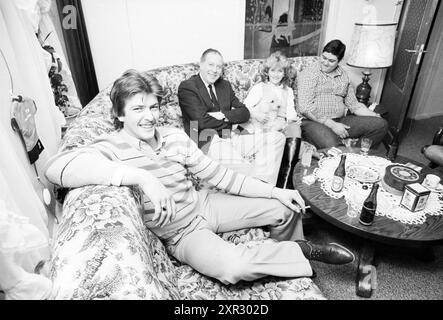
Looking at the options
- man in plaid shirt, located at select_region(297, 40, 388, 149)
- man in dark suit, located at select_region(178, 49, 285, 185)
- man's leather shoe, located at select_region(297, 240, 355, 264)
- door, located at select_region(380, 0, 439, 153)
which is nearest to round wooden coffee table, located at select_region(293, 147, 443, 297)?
man's leather shoe, located at select_region(297, 240, 355, 264)

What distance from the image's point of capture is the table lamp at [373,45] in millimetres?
2686

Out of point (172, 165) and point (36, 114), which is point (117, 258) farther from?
point (36, 114)

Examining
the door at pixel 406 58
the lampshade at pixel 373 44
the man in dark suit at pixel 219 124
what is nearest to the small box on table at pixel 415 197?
the man in dark suit at pixel 219 124

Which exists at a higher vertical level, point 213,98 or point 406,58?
point 406,58

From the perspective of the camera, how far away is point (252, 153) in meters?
2.29

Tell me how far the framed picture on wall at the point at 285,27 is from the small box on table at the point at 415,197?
213 cm

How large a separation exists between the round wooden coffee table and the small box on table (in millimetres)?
74

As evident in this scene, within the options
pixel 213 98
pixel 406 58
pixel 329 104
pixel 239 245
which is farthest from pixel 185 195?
pixel 406 58

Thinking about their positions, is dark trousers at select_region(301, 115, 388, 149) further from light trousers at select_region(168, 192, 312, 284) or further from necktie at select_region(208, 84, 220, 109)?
light trousers at select_region(168, 192, 312, 284)

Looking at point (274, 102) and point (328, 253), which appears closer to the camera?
point (328, 253)

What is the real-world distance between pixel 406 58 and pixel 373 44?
640 millimetres

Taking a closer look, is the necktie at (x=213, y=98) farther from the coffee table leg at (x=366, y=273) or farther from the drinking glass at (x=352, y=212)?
the coffee table leg at (x=366, y=273)

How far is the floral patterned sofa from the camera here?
2.56ft
